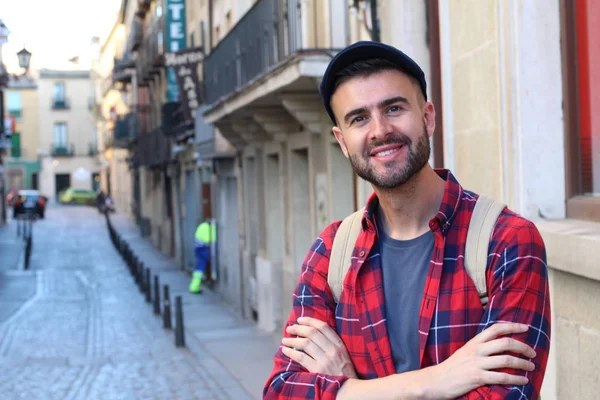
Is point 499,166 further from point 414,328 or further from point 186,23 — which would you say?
point 186,23

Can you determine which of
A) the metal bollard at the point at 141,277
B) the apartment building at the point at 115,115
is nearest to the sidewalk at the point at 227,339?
the metal bollard at the point at 141,277

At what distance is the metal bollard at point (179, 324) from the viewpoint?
1372 cm

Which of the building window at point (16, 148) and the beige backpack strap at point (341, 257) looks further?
the building window at point (16, 148)

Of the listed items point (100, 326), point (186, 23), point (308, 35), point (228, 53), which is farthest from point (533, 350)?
point (186, 23)

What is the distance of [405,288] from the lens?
8.00ft

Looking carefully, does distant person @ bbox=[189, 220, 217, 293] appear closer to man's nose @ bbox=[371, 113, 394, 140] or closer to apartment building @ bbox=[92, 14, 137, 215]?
man's nose @ bbox=[371, 113, 394, 140]

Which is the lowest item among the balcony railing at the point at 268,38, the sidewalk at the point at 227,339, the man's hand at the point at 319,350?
the sidewalk at the point at 227,339

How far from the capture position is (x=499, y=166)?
224 inches

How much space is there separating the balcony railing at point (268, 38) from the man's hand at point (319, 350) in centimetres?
755

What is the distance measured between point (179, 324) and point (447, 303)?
11.8 m

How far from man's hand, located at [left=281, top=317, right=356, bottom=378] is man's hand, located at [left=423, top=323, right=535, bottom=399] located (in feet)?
0.98

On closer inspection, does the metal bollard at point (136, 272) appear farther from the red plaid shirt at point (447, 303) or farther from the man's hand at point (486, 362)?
the man's hand at point (486, 362)

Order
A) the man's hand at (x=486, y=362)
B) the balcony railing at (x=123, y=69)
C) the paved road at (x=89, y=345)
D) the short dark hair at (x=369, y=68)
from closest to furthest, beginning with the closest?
the man's hand at (x=486, y=362)
the short dark hair at (x=369, y=68)
the paved road at (x=89, y=345)
the balcony railing at (x=123, y=69)

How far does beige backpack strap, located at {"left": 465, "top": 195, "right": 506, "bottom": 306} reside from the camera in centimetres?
236
